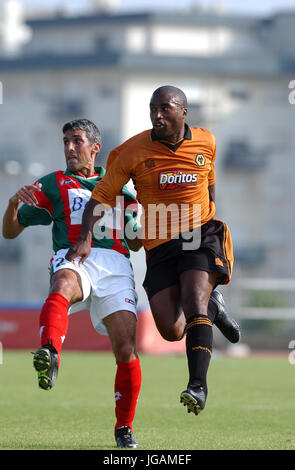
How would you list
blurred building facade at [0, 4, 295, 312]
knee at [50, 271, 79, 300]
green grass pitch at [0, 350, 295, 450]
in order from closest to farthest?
knee at [50, 271, 79, 300] → green grass pitch at [0, 350, 295, 450] → blurred building facade at [0, 4, 295, 312]

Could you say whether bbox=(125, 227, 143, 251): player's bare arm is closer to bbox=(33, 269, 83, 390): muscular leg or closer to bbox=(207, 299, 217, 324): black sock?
bbox=(207, 299, 217, 324): black sock

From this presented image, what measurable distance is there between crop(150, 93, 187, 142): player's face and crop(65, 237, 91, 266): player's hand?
0.90 metres

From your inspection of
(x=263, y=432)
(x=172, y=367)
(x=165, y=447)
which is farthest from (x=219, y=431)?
(x=172, y=367)

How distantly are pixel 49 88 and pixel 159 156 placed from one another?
44.2 metres

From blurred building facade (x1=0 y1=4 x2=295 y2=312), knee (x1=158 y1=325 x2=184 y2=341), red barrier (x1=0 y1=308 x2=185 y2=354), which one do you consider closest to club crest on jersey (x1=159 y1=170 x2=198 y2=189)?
knee (x1=158 y1=325 x2=184 y2=341)

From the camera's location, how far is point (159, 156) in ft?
25.3

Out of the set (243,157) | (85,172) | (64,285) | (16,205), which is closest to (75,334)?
(85,172)

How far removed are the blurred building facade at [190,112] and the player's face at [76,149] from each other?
40.6 m

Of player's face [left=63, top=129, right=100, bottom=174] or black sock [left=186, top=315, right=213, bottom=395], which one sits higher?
player's face [left=63, top=129, right=100, bottom=174]

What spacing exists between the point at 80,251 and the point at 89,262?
259 millimetres

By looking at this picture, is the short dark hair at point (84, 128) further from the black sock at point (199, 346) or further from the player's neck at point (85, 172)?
the black sock at point (199, 346)

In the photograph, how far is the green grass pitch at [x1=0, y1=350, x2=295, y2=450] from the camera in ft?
25.7

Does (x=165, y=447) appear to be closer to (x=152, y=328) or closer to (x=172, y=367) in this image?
(x=172, y=367)

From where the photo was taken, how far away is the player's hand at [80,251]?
748 cm
